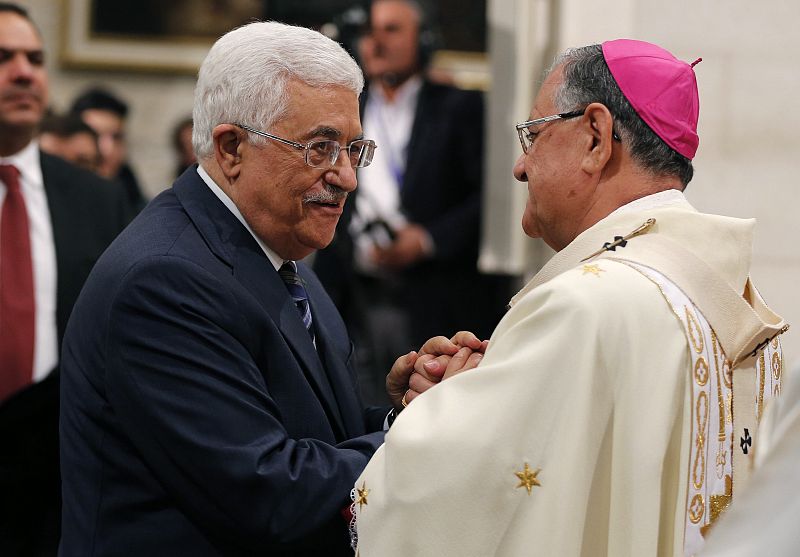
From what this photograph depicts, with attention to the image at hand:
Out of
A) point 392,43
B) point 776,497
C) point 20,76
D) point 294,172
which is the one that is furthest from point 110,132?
point 776,497

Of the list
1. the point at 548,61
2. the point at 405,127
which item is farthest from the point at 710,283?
the point at 405,127

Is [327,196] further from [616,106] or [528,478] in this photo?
[528,478]

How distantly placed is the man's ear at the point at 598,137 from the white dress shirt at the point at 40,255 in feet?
8.14

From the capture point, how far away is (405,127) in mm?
6371

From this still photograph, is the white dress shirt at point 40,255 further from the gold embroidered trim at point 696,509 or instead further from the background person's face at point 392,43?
the gold embroidered trim at point 696,509

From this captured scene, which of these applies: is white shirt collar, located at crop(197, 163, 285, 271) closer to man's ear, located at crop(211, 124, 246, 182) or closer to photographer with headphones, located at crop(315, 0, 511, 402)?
man's ear, located at crop(211, 124, 246, 182)

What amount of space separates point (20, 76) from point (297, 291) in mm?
2595

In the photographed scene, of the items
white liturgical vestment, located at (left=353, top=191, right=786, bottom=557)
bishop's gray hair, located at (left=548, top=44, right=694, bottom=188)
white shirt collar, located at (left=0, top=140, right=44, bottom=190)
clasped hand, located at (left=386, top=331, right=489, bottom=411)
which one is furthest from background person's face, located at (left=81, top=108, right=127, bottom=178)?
white liturgical vestment, located at (left=353, top=191, right=786, bottom=557)

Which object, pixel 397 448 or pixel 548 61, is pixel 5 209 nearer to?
pixel 548 61

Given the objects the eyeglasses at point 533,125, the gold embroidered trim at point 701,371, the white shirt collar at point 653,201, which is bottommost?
the gold embroidered trim at point 701,371

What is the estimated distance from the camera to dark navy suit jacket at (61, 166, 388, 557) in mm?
2428

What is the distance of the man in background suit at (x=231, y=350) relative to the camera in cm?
244

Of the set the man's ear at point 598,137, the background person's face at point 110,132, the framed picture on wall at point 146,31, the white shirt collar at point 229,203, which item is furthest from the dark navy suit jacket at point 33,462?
the framed picture on wall at point 146,31

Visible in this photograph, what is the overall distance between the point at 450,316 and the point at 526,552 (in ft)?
12.7
